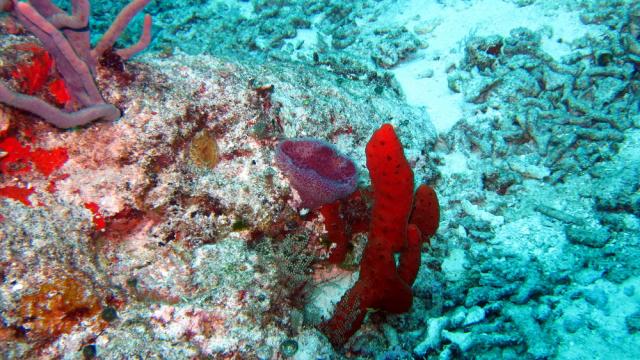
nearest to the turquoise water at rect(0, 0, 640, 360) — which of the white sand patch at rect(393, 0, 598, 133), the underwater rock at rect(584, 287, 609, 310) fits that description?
the underwater rock at rect(584, 287, 609, 310)

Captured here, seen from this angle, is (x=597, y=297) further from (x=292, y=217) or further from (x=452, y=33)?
(x=452, y=33)

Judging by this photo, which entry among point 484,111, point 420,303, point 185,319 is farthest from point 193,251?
point 484,111

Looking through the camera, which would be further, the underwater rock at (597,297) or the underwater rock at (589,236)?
the underwater rock at (589,236)

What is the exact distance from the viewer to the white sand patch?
212 inches

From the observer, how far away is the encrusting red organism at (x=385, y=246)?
239 centimetres

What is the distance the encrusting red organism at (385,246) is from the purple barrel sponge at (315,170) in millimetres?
447

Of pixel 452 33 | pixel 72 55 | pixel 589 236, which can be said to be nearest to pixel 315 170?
pixel 72 55

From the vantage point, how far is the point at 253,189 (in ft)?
9.75

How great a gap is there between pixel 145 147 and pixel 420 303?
8.65 feet

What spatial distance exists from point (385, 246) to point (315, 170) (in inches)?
38.0

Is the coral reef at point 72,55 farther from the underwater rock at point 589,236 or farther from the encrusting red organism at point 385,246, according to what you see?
the underwater rock at point 589,236

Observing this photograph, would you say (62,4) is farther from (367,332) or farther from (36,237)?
(367,332)

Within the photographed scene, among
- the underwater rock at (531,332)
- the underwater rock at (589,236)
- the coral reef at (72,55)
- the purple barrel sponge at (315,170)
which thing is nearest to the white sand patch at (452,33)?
the underwater rock at (589,236)

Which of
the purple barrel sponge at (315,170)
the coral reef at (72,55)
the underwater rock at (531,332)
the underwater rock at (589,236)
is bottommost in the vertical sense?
the underwater rock at (589,236)
